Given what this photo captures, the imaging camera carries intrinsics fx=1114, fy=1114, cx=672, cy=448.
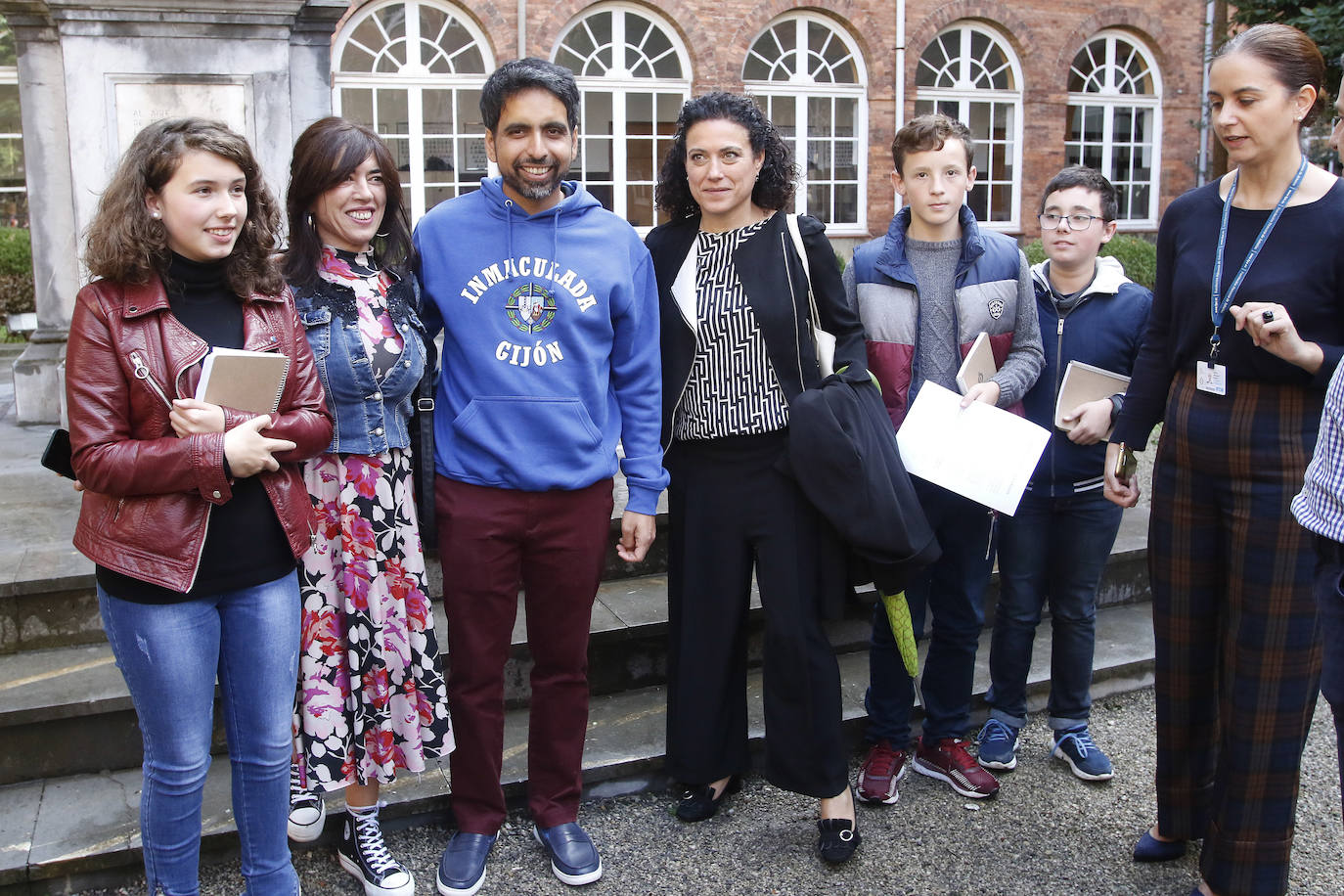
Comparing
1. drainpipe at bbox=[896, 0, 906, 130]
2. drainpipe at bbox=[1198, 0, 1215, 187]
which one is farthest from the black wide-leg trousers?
drainpipe at bbox=[1198, 0, 1215, 187]

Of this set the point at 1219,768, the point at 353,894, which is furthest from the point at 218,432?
the point at 1219,768

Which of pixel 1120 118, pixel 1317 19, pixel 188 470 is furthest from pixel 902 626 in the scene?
pixel 1120 118

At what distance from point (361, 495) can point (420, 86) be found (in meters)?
12.0

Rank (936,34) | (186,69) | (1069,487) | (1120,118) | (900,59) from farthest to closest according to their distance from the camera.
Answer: (1120,118), (936,34), (900,59), (186,69), (1069,487)

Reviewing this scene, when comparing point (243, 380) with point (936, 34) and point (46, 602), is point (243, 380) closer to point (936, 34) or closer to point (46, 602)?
point (46, 602)

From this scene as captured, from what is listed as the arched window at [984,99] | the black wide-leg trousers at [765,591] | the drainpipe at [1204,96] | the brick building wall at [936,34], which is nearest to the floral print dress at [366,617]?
the black wide-leg trousers at [765,591]

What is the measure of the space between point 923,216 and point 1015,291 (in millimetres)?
355

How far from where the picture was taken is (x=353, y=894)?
2.87 m

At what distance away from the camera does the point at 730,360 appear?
2.98 m

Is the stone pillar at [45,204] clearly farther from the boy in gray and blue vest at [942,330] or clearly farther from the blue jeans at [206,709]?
the boy in gray and blue vest at [942,330]

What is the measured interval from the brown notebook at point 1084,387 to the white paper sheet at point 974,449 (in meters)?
0.27

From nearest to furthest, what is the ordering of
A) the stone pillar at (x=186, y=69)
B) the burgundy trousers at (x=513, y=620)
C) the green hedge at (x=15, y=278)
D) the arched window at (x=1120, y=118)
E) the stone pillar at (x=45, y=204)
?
1. the burgundy trousers at (x=513, y=620)
2. the stone pillar at (x=186, y=69)
3. the stone pillar at (x=45, y=204)
4. the green hedge at (x=15, y=278)
5. the arched window at (x=1120, y=118)

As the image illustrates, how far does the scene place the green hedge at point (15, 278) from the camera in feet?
Result: 37.9

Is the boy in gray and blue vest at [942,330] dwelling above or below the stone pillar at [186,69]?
below
